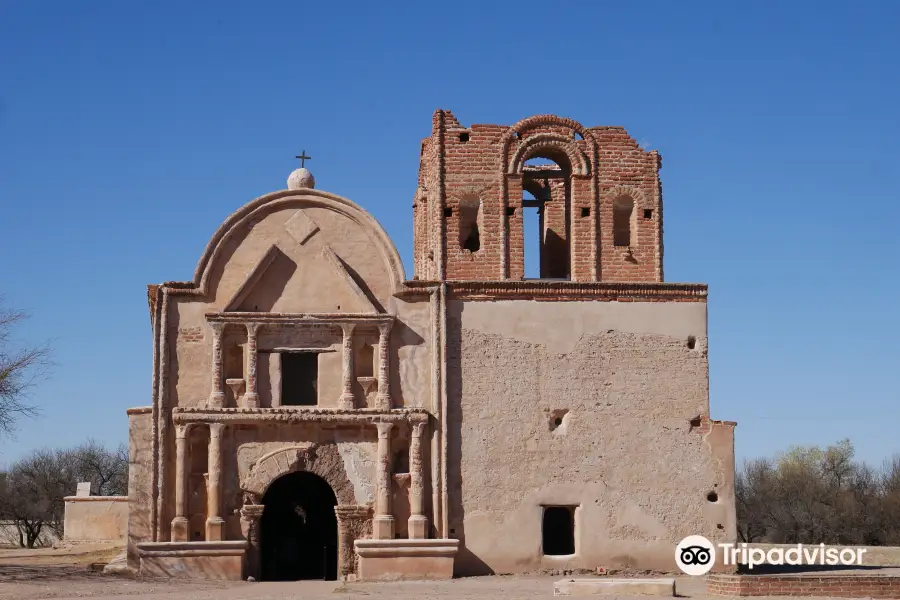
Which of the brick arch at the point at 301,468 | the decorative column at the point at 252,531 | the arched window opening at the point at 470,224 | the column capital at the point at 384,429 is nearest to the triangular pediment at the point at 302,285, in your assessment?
the column capital at the point at 384,429

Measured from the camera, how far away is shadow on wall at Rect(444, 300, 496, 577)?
19391mm

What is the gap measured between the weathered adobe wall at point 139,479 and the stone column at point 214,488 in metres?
0.92

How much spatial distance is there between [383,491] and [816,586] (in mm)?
6534

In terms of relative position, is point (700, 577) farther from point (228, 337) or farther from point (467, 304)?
point (228, 337)

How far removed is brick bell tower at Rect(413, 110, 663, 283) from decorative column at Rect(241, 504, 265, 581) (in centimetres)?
469

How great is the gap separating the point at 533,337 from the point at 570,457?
2.00 metres

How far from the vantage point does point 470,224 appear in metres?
21.2

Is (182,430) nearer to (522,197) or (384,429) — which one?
(384,429)

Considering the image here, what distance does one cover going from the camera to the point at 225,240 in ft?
66.1

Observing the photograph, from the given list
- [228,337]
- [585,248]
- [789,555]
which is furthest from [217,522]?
[789,555]

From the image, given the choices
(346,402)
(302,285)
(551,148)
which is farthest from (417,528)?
(551,148)

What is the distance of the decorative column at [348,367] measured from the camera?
19.6 metres

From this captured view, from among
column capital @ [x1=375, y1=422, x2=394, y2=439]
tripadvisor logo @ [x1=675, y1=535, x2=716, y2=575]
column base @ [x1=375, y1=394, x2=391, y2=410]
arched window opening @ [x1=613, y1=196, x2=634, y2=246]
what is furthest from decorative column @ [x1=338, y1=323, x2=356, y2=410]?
tripadvisor logo @ [x1=675, y1=535, x2=716, y2=575]

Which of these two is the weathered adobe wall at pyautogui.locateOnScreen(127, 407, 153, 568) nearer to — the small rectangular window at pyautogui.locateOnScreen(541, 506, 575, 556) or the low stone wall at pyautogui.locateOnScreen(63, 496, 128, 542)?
the small rectangular window at pyautogui.locateOnScreen(541, 506, 575, 556)
